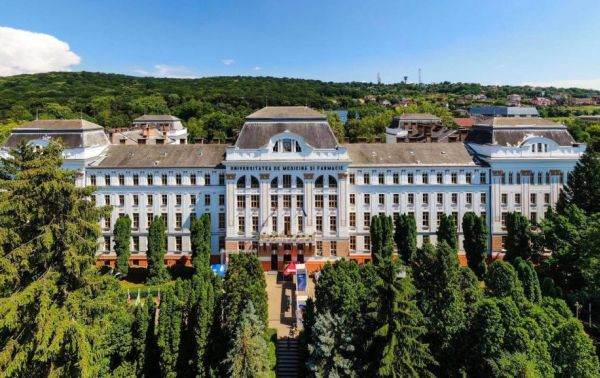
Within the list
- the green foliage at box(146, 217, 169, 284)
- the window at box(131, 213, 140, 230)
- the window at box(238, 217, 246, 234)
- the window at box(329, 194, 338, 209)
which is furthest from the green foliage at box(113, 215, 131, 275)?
the window at box(329, 194, 338, 209)

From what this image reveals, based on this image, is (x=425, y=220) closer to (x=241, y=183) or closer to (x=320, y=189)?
(x=320, y=189)

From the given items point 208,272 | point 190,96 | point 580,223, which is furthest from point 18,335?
point 190,96

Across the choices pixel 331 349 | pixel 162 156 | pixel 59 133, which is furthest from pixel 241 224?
pixel 331 349

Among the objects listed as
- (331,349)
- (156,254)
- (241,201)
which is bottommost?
(331,349)

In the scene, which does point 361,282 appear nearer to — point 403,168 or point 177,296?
point 177,296

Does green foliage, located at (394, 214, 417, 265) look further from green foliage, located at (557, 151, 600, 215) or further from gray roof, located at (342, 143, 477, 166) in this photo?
green foliage, located at (557, 151, 600, 215)
